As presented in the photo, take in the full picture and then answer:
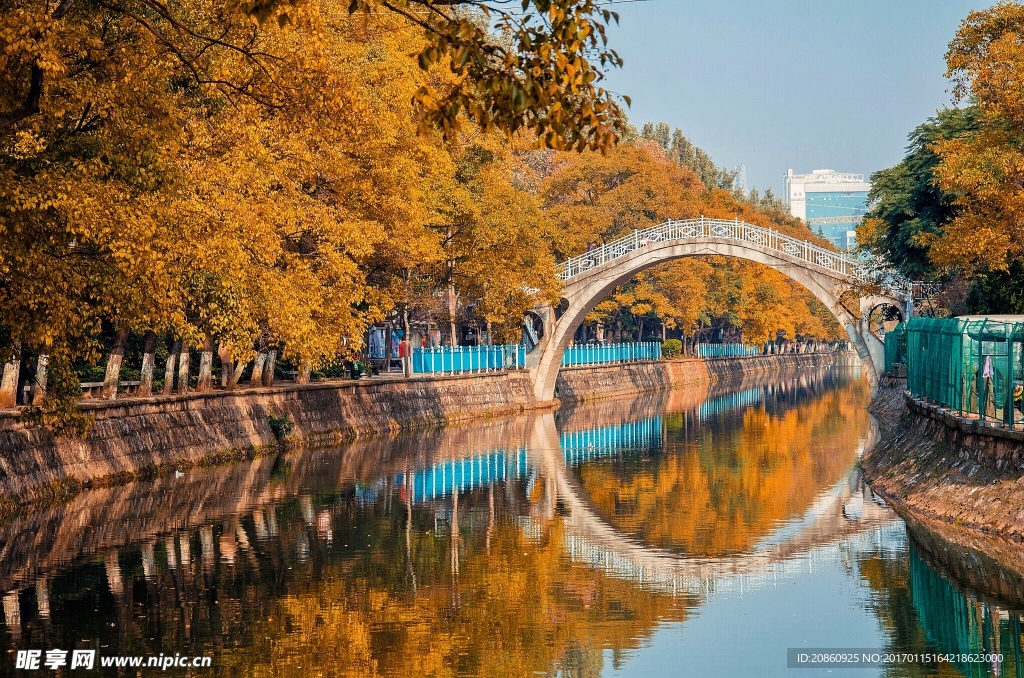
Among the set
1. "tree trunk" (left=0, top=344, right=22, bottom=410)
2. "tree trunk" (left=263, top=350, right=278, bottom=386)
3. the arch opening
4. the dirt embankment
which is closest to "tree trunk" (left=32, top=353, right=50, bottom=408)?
"tree trunk" (left=0, top=344, right=22, bottom=410)

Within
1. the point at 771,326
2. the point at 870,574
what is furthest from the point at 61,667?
the point at 771,326

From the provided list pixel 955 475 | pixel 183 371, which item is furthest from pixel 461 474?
pixel 955 475

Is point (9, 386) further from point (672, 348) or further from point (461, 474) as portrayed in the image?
point (672, 348)

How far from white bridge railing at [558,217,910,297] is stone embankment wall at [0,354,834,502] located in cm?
701

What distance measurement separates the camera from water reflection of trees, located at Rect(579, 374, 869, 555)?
74.2 feet

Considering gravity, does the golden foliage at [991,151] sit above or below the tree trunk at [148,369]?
above

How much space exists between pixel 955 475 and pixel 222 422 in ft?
57.5

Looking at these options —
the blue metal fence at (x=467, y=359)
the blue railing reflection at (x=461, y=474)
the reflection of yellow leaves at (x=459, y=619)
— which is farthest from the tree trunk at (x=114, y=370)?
the blue metal fence at (x=467, y=359)

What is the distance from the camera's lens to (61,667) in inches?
505

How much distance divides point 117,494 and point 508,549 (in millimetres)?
8797

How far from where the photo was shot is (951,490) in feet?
71.6

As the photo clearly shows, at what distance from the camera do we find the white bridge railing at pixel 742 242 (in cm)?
5697

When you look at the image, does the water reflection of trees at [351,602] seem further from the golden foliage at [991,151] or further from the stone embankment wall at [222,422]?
the golden foliage at [991,151]

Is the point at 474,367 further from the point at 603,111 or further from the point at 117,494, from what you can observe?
the point at 603,111
